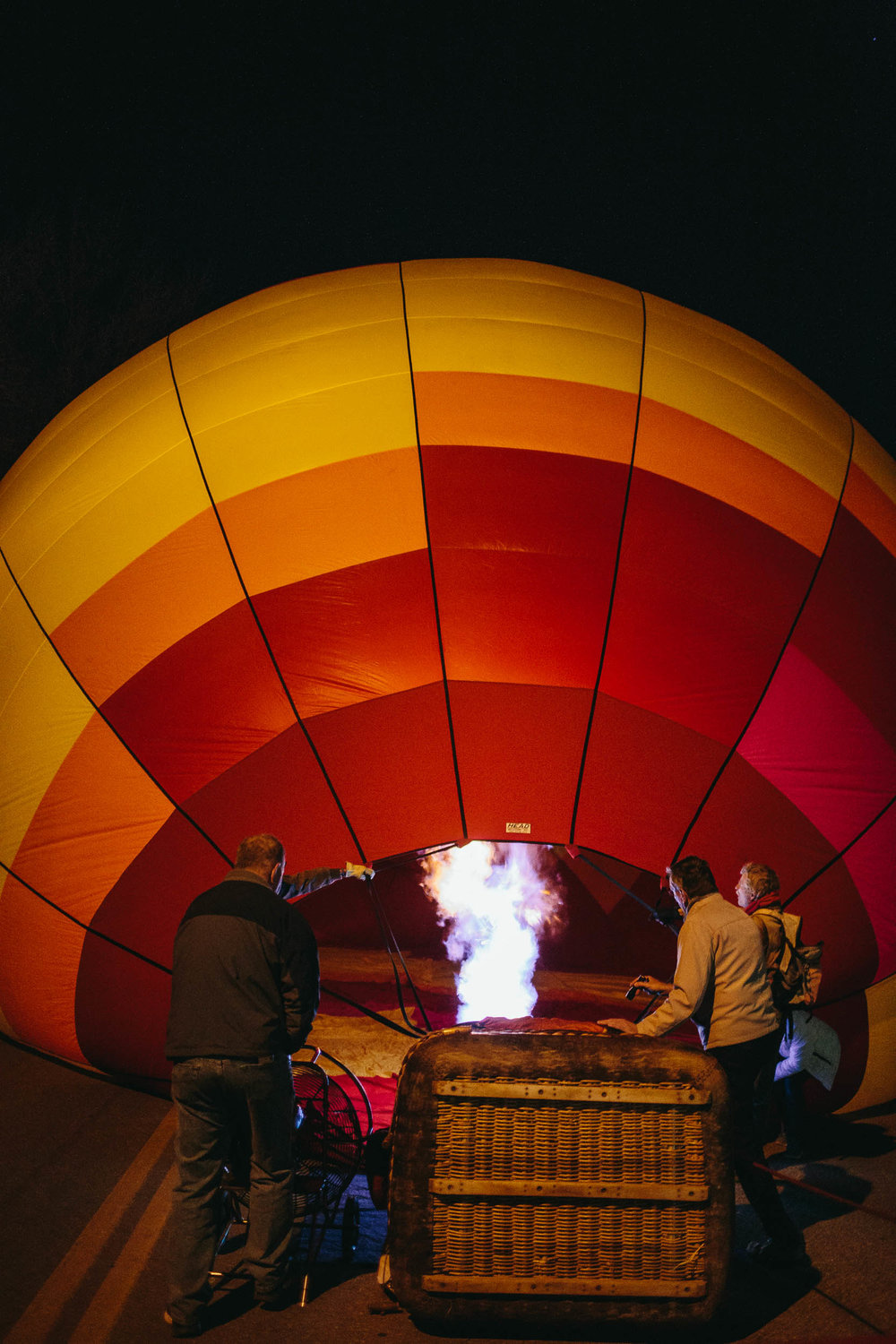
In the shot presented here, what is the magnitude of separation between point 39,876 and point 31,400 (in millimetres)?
12304

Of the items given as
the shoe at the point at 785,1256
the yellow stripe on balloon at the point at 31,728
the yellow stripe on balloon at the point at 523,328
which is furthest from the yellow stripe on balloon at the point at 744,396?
the shoe at the point at 785,1256

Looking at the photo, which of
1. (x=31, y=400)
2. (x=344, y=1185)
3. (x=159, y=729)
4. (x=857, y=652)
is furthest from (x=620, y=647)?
(x=31, y=400)

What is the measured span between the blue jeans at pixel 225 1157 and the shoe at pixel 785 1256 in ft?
5.41

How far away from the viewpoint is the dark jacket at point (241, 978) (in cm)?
324

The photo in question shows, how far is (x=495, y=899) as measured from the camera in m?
7.65

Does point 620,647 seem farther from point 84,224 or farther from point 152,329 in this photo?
point 84,224

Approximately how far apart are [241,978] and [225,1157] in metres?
0.60

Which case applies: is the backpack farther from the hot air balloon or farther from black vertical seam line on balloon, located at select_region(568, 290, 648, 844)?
black vertical seam line on balloon, located at select_region(568, 290, 648, 844)

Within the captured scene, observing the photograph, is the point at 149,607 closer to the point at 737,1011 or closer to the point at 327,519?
the point at 327,519

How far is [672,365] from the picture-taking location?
513 cm

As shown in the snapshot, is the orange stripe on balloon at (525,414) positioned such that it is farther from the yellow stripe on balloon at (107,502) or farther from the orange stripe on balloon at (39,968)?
the orange stripe on balloon at (39,968)

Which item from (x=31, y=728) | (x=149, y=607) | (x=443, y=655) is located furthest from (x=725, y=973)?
(x=31, y=728)

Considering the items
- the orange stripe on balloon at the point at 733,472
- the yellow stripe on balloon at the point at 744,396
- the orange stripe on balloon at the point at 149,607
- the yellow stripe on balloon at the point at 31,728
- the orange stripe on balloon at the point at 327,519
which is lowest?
the yellow stripe on balloon at the point at 31,728

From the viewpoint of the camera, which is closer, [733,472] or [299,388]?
[733,472]
